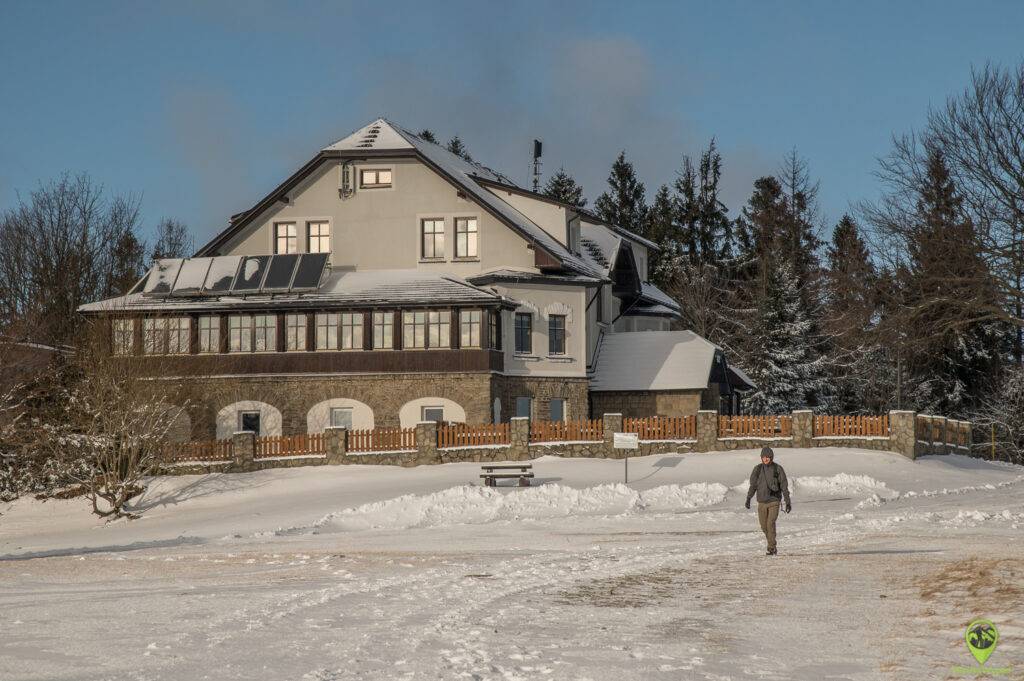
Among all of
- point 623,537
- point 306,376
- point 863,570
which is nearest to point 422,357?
point 306,376

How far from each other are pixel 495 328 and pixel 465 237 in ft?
14.4

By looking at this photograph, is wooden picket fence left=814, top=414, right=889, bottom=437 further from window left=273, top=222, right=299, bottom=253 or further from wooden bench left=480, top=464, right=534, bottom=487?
window left=273, top=222, right=299, bottom=253

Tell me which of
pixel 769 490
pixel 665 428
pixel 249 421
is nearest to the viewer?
pixel 769 490

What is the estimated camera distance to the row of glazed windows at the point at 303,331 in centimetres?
4184

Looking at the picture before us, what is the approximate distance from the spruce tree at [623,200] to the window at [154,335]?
4863cm

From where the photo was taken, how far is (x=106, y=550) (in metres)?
23.4

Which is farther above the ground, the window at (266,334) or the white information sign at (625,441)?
the window at (266,334)

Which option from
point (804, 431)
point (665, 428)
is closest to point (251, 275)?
point (665, 428)

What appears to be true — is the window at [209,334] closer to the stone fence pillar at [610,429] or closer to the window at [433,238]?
the window at [433,238]

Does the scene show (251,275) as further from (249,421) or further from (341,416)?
(341,416)

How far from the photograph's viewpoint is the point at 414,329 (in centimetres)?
4212

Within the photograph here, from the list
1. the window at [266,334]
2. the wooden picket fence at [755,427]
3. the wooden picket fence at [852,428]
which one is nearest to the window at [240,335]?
the window at [266,334]

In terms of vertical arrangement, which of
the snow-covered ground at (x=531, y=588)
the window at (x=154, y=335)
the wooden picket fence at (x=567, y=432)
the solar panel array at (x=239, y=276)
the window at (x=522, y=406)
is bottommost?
the snow-covered ground at (x=531, y=588)

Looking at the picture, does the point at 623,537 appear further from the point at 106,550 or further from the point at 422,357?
the point at 422,357
